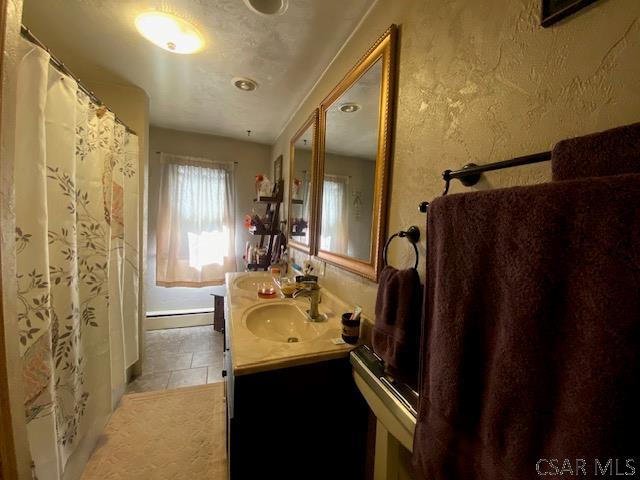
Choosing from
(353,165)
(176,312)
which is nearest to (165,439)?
(176,312)

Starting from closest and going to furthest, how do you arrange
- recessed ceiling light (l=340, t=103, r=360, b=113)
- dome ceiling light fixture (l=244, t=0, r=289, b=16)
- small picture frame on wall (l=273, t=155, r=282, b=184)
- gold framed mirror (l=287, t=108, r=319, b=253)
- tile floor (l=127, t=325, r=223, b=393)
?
dome ceiling light fixture (l=244, t=0, r=289, b=16) → recessed ceiling light (l=340, t=103, r=360, b=113) → gold framed mirror (l=287, t=108, r=319, b=253) → tile floor (l=127, t=325, r=223, b=393) → small picture frame on wall (l=273, t=155, r=282, b=184)

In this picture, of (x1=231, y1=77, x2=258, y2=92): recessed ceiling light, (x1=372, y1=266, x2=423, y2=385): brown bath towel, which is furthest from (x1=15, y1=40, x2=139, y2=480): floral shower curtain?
(x1=372, y1=266, x2=423, y2=385): brown bath towel

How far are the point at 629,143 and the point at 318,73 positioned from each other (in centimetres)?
149

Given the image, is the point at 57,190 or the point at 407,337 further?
the point at 57,190

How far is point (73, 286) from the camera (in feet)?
3.01

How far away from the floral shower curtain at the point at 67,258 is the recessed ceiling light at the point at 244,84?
0.75 metres

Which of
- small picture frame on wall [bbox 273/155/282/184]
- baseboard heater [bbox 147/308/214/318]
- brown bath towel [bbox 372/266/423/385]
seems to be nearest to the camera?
brown bath towel [bbox 372/266/423/385]

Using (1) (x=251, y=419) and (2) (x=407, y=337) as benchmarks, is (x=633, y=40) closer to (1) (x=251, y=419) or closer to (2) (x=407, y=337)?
(2) (x=407, y=337)

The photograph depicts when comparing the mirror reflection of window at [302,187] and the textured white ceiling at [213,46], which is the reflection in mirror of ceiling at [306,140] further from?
the textured white ceiling at [213,46]

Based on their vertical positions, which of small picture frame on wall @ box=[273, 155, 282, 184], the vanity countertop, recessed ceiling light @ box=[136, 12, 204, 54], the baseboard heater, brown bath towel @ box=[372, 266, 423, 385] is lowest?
the baseboard heater

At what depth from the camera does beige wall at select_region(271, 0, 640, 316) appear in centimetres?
39

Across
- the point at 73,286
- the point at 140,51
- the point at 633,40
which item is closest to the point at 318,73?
the point at 140,51

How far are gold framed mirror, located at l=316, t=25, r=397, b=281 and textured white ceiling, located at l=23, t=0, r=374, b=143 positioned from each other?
25 cm

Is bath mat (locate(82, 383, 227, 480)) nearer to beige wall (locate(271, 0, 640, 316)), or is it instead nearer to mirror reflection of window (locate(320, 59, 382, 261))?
mirror reflection of window (locate(320, 59, 382, 261))
